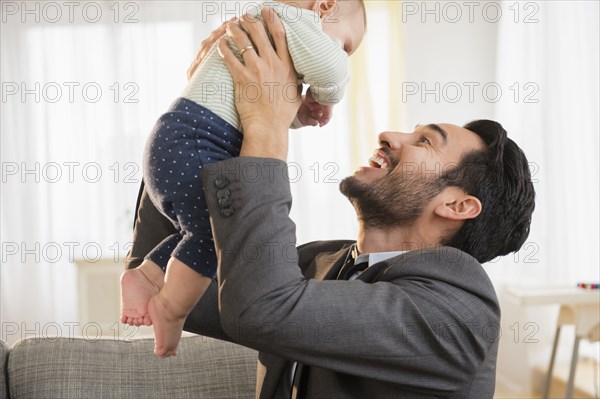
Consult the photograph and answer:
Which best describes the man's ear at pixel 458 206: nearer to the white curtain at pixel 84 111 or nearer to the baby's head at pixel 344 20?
the baby's head at pixel 344 20

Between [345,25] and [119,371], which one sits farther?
[119,371]

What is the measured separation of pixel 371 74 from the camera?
473cm

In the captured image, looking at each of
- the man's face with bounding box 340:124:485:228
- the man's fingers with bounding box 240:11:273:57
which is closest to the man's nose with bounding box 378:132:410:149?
the man's face with bounding box 340:124:485:228

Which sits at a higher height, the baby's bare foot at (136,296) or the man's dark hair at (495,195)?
the man's dark hair at (495,195)

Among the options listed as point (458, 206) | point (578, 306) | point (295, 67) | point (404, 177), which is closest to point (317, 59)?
point (295, 67)

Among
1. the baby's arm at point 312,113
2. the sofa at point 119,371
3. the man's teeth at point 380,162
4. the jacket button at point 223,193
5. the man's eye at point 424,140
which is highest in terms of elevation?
the baby's arm at point 312,113

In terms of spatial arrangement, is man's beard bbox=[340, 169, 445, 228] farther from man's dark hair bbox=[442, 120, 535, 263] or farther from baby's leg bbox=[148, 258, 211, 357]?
baby's leg bbox=[148, 258, 211, 357]

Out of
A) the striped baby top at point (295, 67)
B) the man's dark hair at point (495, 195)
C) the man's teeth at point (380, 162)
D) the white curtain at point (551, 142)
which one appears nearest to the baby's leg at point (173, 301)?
the striped baby top at point (295, 67)

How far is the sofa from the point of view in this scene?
1773 millimetres

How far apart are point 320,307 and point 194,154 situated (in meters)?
0.34

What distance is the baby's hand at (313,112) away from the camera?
5.14 feet

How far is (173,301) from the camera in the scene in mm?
1397

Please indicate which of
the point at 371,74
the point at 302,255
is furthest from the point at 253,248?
the point at 371,74

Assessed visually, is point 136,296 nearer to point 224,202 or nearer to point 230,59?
point 224,202
